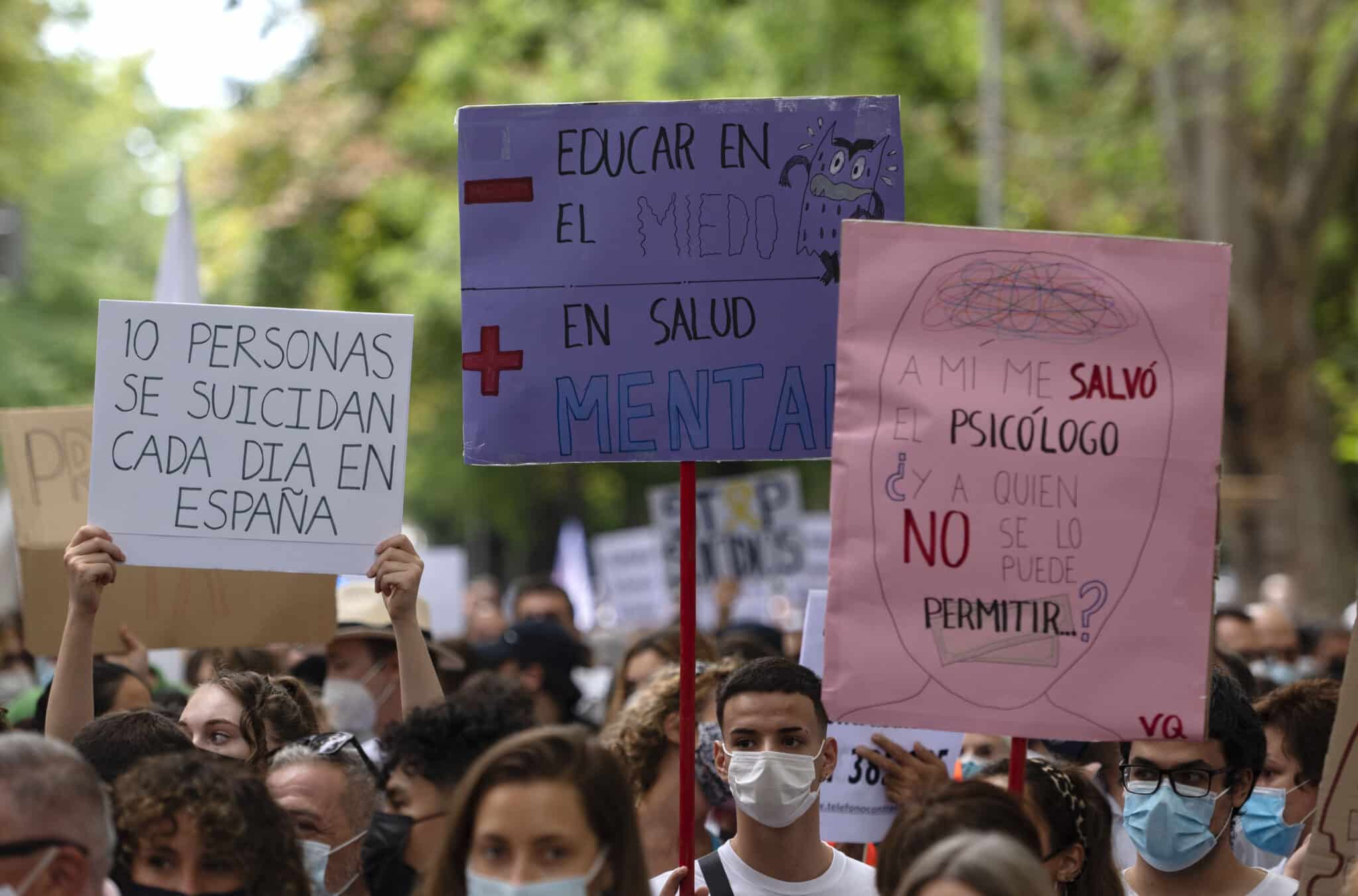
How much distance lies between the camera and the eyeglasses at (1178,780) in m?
4.60

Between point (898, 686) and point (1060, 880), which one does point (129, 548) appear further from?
point (1060, 880)

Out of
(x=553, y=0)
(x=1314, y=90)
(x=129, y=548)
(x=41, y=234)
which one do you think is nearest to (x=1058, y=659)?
(x=129, y=548)

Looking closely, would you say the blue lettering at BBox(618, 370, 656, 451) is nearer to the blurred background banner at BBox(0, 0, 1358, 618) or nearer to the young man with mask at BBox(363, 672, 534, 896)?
the young man with mask at BBox(363, 672, 534, 896)

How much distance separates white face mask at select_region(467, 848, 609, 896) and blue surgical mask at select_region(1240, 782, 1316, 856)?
2.64m

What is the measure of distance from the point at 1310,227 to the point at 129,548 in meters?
16.9

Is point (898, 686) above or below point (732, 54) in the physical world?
below

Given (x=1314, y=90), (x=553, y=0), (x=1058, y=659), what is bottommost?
(x=1058, y=659)

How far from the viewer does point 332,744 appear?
451 cm

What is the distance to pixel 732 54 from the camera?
2434 cm

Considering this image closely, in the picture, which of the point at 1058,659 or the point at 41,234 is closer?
the point at 1058,659

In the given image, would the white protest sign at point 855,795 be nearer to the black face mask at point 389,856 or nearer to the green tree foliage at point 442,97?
the black face mask at point 389,856

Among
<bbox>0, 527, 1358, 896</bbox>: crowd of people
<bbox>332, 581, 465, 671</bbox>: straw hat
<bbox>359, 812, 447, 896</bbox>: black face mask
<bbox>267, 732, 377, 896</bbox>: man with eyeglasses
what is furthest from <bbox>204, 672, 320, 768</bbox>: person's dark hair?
<bbox>332, 581, 465, 671</bbox>: straw hat

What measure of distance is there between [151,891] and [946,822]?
5.10ft

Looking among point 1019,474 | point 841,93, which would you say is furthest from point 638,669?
point 841,93
